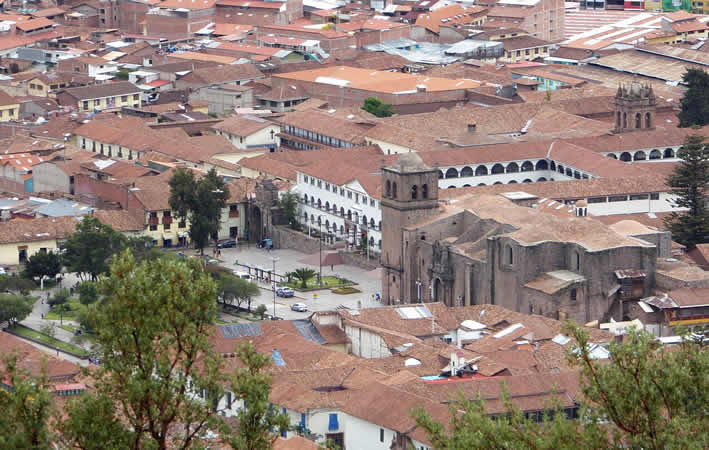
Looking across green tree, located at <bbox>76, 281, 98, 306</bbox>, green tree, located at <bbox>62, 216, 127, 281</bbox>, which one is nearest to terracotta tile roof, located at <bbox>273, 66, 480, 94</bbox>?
green tree, located at <bbox>62, 216, 127, 281</bbox>

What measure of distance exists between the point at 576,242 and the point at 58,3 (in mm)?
107544

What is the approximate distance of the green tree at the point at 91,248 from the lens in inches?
3127

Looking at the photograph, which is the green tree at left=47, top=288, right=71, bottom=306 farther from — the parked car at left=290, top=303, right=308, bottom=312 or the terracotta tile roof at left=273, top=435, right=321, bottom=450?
the terracotta tile roof at left=273, top=435, right=321, bottom=450

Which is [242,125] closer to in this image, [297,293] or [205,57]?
[205,57]

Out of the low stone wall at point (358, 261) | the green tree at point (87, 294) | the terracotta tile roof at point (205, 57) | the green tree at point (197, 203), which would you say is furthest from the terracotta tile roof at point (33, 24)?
the green tree at point (87, 294)

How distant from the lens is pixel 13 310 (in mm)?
72062

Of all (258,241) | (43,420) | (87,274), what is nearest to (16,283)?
(87,274)

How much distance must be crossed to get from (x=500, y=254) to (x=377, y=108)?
42200 mm

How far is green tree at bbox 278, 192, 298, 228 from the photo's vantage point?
90.6m

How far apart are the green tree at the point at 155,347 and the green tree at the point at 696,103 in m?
75.5

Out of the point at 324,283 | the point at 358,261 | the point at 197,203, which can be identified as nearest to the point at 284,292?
the point at 324,283

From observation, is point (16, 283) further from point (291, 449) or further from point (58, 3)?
point (58, 3)

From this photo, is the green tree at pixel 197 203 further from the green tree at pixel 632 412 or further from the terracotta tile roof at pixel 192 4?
the terracotta tile roof at pixel 192 4

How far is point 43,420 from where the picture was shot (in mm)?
33375
